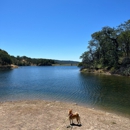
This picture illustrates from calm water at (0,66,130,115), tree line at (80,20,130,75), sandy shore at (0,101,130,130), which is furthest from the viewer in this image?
tree line at (80,20,130,75)

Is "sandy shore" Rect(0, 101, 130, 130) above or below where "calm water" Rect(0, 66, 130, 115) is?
above

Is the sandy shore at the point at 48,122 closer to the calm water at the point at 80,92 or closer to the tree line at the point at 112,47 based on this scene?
the calm water at the point at 80,92

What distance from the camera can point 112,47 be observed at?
2618 inches

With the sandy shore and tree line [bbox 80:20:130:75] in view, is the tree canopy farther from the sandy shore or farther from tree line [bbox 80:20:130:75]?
the sandy shore

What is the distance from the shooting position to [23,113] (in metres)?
13.7

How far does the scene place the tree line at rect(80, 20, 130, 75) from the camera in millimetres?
61094

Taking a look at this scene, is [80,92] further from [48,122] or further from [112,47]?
[112,47]

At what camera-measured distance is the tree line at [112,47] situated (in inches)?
2405

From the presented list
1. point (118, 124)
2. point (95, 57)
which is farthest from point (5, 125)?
point (95, 57)

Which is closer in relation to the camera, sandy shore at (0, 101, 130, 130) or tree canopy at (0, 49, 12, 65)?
sandy shore at (0, 101, 130, 130)

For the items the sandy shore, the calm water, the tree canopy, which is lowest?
the calm water

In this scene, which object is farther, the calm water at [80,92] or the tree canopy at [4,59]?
the tree canopy at [4,59]

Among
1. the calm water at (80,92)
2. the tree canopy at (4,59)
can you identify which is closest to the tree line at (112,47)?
the calm water at (80,92)

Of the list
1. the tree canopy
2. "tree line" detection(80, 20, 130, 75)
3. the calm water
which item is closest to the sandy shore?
the calm water
